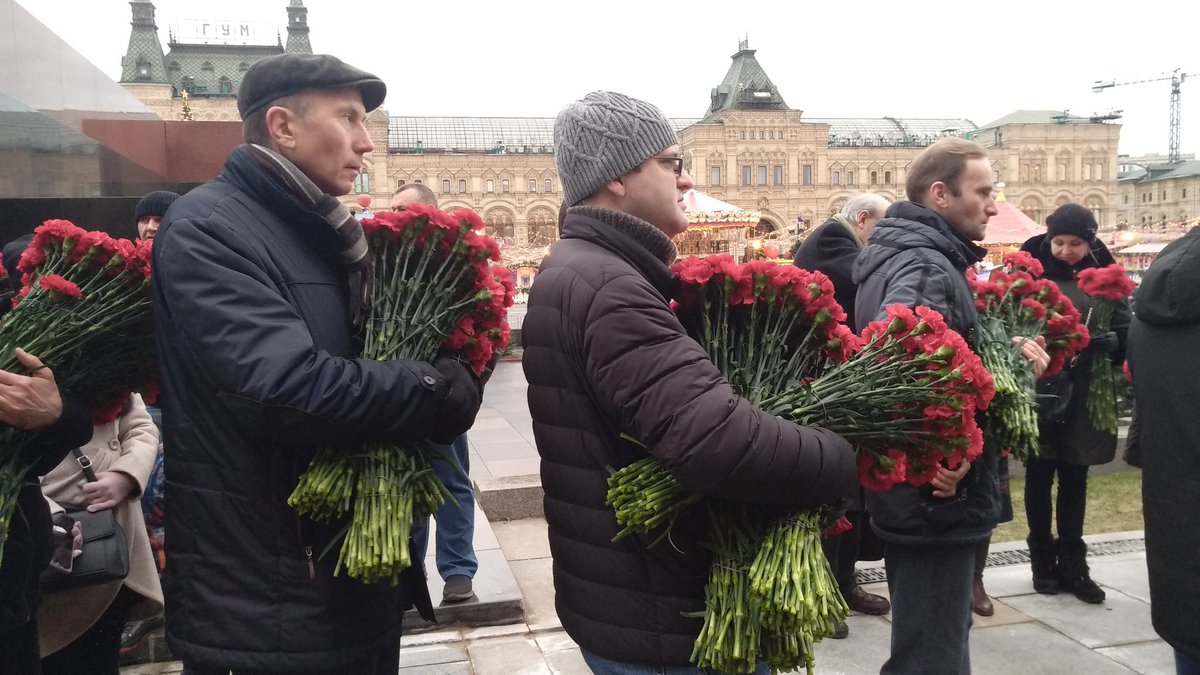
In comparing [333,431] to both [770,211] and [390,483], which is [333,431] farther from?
[770,211]

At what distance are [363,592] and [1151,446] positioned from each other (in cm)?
233

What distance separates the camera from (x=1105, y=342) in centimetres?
420

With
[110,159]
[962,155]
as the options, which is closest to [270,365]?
[962,155]

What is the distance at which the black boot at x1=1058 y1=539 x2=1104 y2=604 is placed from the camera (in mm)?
4273

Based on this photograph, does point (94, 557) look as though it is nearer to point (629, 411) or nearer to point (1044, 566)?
point (629, 411)

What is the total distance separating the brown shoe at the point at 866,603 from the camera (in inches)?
163

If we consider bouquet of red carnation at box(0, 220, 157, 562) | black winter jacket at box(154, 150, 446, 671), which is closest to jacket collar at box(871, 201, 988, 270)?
black winter jacket at box(154, 150, 446, 671)

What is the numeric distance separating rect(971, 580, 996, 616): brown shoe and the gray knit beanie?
318 centimetres

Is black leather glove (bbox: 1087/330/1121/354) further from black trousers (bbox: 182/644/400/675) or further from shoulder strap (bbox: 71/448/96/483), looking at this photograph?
shoulder strap (bbox: 71/448/96/483)

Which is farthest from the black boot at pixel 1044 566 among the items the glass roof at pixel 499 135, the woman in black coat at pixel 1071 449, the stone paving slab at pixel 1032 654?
the glass roof at pixel 499 135

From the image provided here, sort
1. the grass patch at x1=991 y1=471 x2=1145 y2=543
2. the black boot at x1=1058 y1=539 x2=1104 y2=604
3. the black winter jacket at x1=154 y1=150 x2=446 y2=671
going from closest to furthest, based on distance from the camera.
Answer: the black winter jacket at x1=154 y1=150 x2=446 y2=671 → the black boot at x1=1058 y1=539 x2=1104 y2=604 → the grass patch at x1=991 y1=471 x2=1145 y2=543

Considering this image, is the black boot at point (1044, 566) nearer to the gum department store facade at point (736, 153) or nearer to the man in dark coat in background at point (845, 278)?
the man in dark coat in background at point (845, 278)

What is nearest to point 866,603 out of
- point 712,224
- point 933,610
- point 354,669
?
point 933,610

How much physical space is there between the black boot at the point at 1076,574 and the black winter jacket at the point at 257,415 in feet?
12.4
